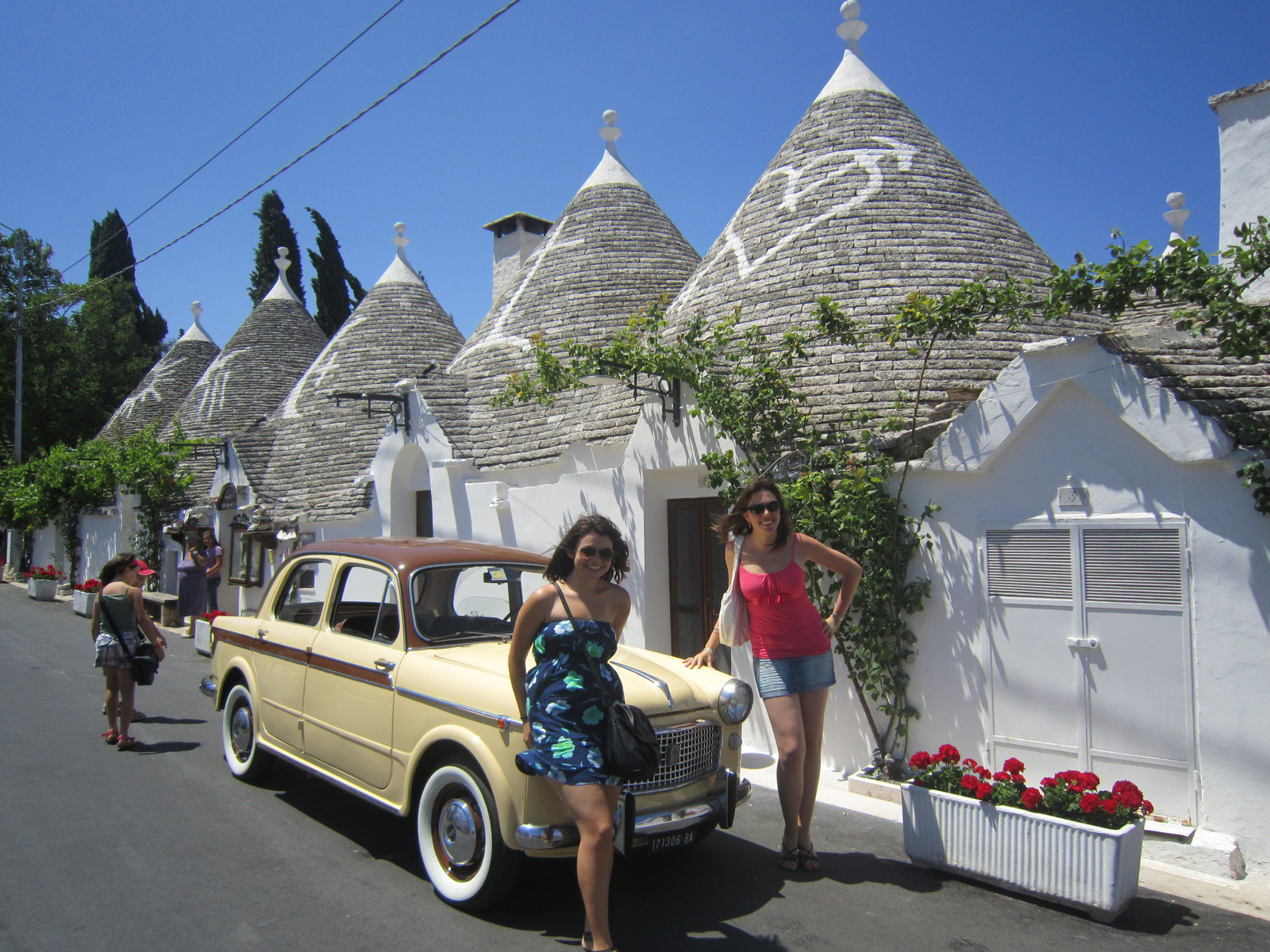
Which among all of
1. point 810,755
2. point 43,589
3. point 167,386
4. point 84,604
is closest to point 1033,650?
point 810,755

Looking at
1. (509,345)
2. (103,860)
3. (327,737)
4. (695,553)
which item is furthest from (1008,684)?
(509,345)

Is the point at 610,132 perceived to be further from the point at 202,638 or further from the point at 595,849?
the point at 595,849

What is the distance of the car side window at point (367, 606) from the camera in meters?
4.84

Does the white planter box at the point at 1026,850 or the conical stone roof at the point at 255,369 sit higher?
the conical stone roof at the point at 255,369

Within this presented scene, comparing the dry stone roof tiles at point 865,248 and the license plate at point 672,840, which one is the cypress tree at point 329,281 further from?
the license plate at point 672,840

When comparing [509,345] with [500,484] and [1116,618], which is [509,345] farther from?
[1116,618]

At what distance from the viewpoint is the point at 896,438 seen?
6406 mm

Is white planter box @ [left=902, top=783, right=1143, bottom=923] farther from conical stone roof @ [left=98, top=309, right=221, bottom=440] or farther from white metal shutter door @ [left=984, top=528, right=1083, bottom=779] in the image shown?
conical stone roof @ [left=98, top=309, right=221, bottom=440]

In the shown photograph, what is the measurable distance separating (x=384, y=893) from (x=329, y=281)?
36769mm

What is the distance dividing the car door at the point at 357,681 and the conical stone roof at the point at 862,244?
4003 millimetres

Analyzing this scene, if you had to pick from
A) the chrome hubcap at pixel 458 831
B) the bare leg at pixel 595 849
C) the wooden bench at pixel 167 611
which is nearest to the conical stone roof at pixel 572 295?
the chrome hubcap at pixel 458 831

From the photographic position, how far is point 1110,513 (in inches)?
209

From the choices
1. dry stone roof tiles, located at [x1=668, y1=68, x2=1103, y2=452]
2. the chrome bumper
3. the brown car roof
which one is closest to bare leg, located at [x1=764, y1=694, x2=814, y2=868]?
the chrome bumper

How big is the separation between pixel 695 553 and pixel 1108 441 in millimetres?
3955
